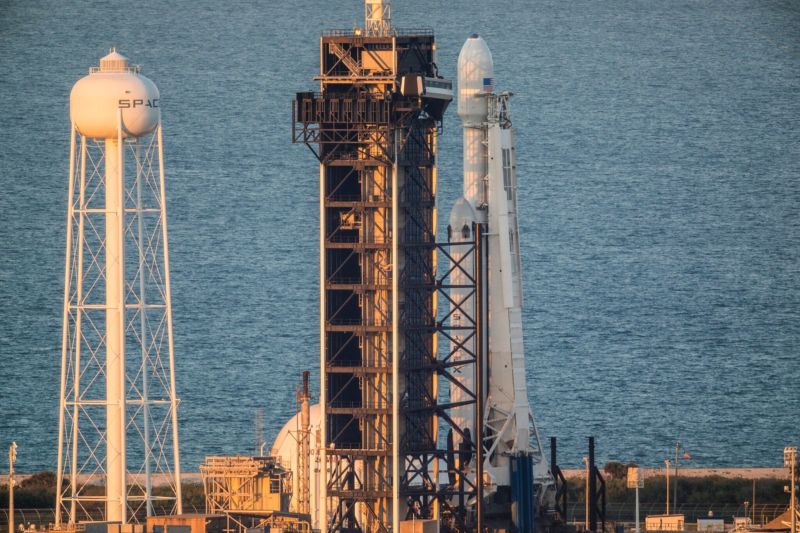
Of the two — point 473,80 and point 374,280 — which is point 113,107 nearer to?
point 374,280

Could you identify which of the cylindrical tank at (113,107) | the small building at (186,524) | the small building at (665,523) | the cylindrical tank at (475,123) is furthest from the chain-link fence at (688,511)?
the cylindrical tank at (113,107)

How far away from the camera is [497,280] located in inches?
3674

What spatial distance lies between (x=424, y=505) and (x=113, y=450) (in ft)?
34.7

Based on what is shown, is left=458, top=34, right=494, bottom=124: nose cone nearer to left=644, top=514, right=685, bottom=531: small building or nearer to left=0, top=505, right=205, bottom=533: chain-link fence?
left=644, top=514, right=685, bottom=531: small building

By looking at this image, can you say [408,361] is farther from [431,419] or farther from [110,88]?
[110,88]

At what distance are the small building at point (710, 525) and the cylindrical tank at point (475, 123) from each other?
1489cm

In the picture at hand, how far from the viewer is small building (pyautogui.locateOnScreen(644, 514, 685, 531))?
96062 millimetres

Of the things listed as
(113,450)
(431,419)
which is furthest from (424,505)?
(113,450)

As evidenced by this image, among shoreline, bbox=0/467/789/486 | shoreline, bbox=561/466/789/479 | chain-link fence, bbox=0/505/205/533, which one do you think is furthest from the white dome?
shoreline, bbox=561/466/789/479

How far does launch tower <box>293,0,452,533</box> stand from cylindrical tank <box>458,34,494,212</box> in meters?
6.45

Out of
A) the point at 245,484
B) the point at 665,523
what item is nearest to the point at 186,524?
the point at 245,484

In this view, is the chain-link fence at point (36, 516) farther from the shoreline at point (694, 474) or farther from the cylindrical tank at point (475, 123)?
the cylindrical tank at point (475, 123)

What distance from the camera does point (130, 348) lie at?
193 meters

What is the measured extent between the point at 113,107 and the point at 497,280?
15914 mm
